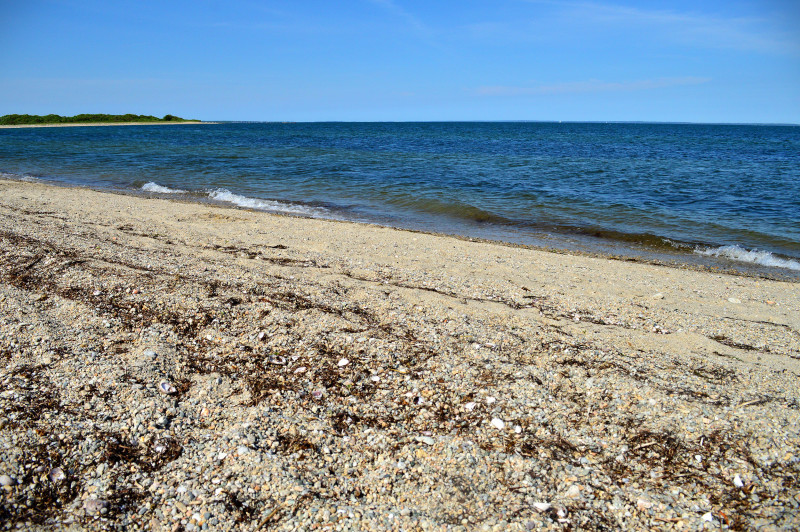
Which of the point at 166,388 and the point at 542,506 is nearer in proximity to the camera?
the point at 542,506

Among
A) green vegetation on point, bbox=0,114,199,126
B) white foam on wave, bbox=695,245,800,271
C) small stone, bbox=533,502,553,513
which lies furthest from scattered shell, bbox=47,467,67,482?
green vegetation on point, bbox=0,114,199,126

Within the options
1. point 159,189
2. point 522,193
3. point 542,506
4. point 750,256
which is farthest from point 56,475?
point 159,189

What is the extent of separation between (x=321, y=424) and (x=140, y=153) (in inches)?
1503

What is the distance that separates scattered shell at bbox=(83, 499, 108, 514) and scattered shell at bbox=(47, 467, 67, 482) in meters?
0.33

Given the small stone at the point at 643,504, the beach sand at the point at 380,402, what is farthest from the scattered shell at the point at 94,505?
the small stone at the point at 643,504

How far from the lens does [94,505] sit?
10.9ft

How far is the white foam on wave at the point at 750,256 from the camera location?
38.8ft

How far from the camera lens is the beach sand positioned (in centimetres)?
343

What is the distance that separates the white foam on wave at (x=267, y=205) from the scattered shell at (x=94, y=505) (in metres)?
13.4

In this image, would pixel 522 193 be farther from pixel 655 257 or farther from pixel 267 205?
pixel 267 205

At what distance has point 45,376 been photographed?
4.68 metres

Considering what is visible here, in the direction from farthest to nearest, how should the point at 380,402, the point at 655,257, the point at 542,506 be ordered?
1. the point at 655,257
2. the point at 380,402
3. the point at 542,506

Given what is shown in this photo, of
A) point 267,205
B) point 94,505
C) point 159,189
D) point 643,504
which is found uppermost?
point 159,189

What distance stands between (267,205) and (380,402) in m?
14.4
